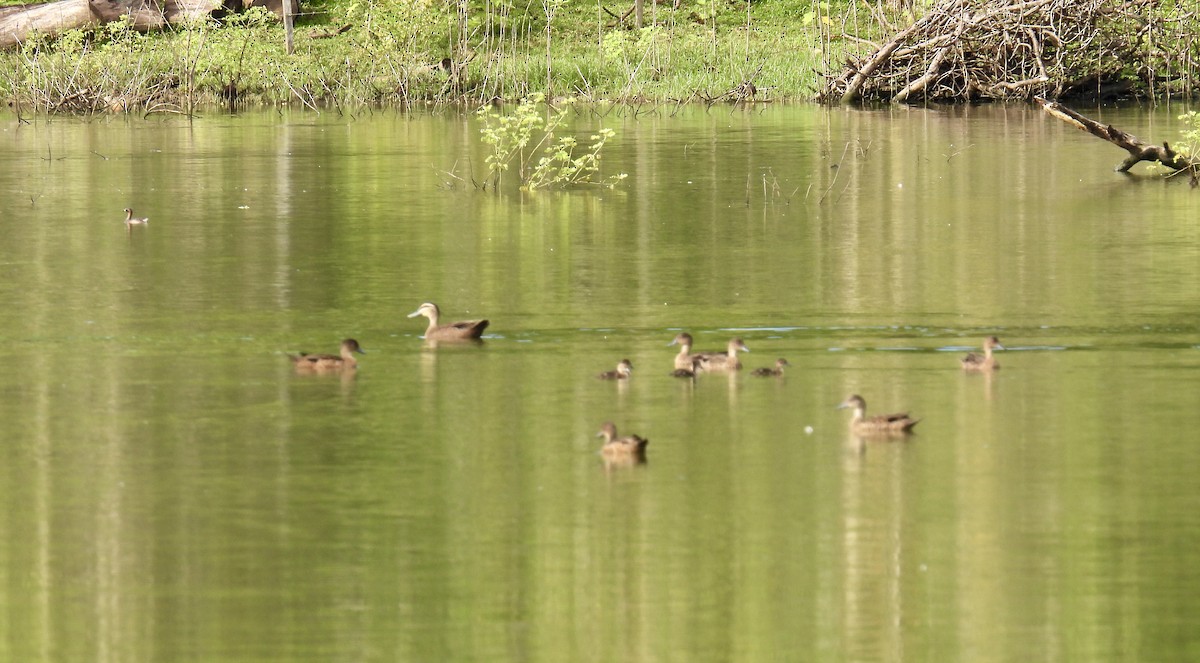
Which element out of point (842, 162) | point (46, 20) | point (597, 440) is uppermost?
point (46, 20)

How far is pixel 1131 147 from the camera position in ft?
81.1

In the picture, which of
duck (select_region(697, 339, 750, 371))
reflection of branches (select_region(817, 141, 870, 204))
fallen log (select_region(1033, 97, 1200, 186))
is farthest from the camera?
reflection of branches (select_region(817, 141, 870, 204))

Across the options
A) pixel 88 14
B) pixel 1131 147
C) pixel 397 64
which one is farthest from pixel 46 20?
pixel 1131 147

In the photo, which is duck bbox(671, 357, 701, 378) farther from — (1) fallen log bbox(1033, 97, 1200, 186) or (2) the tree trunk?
(2) the tree trunk

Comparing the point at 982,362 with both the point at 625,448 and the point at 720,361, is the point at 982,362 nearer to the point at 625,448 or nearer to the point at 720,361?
the point at 720,361

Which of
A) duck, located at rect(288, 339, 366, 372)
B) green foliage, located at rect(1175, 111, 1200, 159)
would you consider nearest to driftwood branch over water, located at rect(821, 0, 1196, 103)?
green foliage, located at rect(1175, 111, 1200, 159)

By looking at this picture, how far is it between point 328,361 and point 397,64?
35.5m

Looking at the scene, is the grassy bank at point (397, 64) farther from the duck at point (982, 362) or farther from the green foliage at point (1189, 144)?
the duck at point (982, 362)

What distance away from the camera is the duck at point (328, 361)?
12.3 metres

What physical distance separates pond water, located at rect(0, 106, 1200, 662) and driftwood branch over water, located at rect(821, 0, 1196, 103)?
66.1ft

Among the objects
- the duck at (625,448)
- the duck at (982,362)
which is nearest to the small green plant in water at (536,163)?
the duck at (982,362)

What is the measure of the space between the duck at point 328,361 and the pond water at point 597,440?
0.10 metres

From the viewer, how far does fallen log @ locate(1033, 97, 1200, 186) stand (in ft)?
77.2

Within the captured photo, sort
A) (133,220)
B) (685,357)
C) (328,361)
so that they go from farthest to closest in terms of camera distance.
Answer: (133,220) → (328,361) → (685,357)
